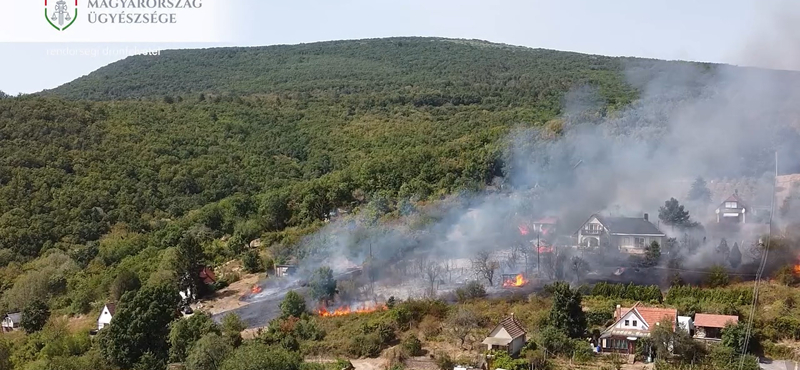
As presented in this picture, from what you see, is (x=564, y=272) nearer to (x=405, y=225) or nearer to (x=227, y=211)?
(x=405, y=225)

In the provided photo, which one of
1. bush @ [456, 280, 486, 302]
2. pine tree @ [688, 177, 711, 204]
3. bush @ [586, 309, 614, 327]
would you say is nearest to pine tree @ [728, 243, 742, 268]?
bush @ [586, 309, 614, 327]

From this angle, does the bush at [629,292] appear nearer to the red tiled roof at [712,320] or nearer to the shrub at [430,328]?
the red tiled roof at [712,320]

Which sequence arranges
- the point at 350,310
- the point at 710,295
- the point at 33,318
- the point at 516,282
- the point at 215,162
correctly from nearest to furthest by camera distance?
the point at 710,295 → the point at 350,310 → the point at 516,282 → the point at 33,318 → the point at 215,162

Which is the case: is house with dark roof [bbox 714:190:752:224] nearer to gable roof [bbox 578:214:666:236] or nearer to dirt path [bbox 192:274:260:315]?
gable roof [bbox 578:214:666:236]

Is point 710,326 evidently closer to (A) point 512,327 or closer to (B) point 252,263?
(A) point 512,327

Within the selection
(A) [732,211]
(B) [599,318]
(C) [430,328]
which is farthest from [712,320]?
(A) [732,211]

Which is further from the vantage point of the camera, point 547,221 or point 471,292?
point 547,221

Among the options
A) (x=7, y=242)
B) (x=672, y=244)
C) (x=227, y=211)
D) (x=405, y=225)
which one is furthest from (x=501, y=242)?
(x=7, y=242)
